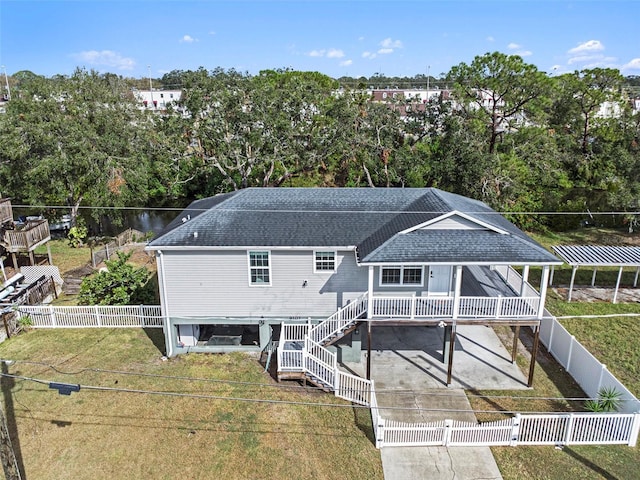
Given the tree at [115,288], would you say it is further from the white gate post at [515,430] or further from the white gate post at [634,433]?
the white gate post at [634,433]

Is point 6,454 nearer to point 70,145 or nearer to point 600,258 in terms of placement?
point 70,145

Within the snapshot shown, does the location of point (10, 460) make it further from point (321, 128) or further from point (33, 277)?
point (321, 128)

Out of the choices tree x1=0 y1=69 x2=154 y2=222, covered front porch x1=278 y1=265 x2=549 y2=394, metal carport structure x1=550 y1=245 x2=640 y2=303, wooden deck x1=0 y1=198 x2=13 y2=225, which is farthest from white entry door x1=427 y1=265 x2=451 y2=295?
tree x1=0 y1=69 x2=154 y2=222

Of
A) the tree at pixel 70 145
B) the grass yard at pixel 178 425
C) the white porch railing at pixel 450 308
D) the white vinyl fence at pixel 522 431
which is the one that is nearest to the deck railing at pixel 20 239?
the tree at pixel 70 145

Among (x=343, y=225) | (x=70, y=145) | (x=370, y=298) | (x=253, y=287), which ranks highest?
(x=70, y=145)

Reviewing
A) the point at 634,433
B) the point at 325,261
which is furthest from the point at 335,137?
the point at 634,433

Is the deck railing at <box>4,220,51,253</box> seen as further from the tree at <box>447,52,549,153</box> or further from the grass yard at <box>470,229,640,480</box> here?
the tree at <box>447,52,549,153</box>

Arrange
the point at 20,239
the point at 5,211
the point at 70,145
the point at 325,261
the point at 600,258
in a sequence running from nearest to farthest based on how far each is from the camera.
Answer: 1. the point at 325,261
2. the point at 600,258
3. the point at 20,239
4. the point at 5,211
5. the point at 70,145
